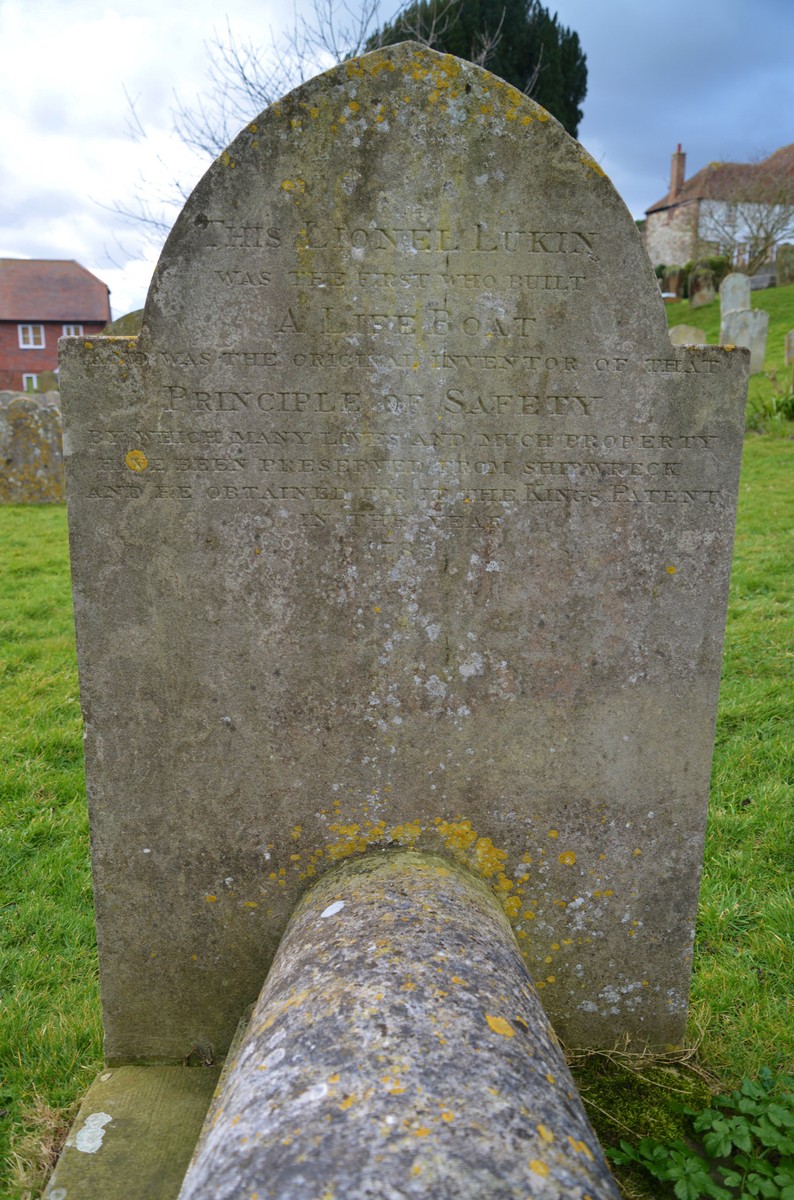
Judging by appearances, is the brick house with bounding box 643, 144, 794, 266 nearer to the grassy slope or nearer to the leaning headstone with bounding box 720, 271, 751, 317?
the grassy slope

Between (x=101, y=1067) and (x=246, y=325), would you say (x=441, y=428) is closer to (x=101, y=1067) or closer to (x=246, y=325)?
(x=246, y=325)

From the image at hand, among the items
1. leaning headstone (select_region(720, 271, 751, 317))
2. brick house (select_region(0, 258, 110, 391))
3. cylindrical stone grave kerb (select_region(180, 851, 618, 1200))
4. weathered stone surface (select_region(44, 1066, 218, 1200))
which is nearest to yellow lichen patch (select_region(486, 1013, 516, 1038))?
cylindrical stone grave kerb (select_region(180, 851, 618, 1200))

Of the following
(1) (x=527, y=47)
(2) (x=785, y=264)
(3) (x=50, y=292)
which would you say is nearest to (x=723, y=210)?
(2) (x=785, y=264)

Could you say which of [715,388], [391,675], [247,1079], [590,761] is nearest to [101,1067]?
[247,1079]

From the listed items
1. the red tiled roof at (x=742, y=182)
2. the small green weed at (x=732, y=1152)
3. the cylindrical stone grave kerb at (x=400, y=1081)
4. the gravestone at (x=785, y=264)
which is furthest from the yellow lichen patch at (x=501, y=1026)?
the red tiled roof at (x=742, y=182)

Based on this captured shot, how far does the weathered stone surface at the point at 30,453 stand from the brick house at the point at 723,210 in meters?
29.5

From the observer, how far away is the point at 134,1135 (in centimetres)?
228

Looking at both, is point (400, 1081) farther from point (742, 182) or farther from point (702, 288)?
point (742, 182)

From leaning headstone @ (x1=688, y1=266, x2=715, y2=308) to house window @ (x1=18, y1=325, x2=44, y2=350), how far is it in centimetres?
3280

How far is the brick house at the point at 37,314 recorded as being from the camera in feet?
145

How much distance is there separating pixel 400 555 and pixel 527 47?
21167mm

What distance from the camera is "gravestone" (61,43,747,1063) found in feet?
7.24

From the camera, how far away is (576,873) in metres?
2.60

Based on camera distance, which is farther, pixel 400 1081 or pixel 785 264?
pixel 785 264
